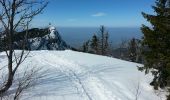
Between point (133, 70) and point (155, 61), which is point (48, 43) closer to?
point (133, 70)

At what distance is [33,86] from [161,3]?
7.87 m

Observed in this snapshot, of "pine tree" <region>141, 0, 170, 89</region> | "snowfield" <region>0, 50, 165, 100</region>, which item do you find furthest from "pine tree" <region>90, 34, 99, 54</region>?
"pine tree" <region>141, 0, 170, 89</region>

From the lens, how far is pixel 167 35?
15.6m

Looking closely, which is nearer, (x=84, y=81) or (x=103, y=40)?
(x=84, y=81)

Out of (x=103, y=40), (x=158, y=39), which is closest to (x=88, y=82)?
(x=158, y=39)

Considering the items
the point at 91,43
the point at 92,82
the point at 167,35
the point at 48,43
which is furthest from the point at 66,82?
the point at 91,43

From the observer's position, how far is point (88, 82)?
57.7ft

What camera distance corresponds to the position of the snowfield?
14.8 meters

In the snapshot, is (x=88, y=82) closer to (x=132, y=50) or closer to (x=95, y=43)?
(x=132, y=50)

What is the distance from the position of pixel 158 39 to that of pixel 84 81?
4750 millimetres

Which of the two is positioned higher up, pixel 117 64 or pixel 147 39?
pixel 147 39

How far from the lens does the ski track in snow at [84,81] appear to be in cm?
1484

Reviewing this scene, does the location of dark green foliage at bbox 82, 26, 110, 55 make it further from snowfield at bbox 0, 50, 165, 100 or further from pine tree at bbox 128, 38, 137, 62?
snowfield at bbox 0, 50, 165, 100

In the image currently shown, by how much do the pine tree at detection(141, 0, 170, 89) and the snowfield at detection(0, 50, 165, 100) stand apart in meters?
1.35
